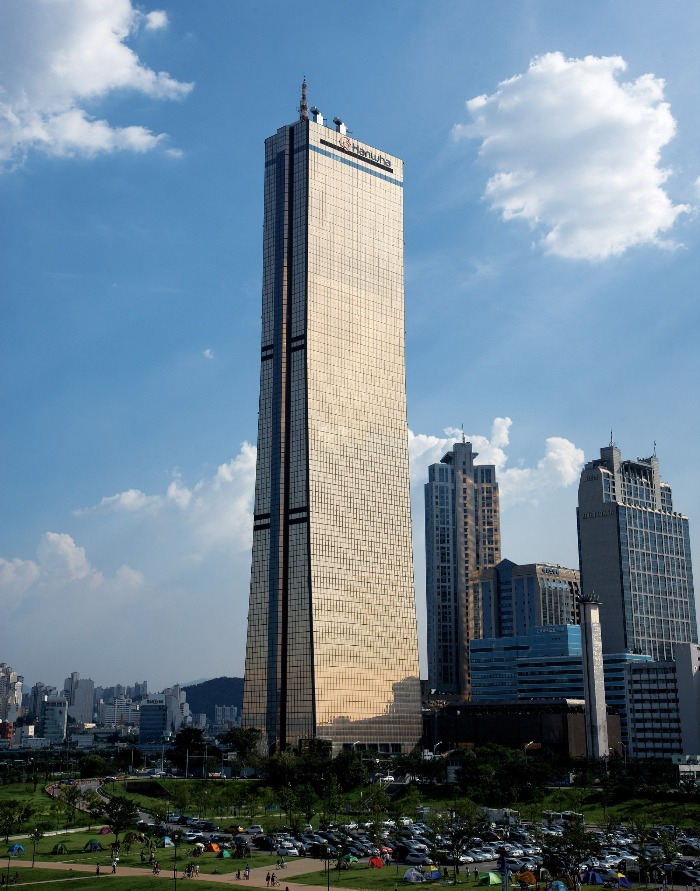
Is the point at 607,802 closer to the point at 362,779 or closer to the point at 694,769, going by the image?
the point at 694,769

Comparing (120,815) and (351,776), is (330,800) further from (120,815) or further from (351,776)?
(120,815)

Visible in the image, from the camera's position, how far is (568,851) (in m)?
104

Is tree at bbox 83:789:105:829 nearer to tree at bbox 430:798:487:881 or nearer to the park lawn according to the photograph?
the park lawn

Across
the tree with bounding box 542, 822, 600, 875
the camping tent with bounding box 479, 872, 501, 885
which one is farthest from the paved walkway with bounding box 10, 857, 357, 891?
the tree with bounding box 542, 822, 600, 875

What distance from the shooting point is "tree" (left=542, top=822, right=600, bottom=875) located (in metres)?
104

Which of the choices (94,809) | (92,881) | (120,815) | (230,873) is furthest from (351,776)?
(92,881)

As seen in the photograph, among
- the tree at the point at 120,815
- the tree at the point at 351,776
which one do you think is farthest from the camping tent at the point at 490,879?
the tree at the point at 351,776

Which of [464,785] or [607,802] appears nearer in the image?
[607,802]

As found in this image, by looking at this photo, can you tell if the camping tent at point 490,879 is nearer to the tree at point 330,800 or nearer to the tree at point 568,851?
the tree at point 568,851

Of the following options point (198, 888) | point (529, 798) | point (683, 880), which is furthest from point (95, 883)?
point (529, 798)

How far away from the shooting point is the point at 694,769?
631 feet

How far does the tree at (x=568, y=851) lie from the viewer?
104 metres

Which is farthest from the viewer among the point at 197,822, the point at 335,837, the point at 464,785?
the point at 464,785

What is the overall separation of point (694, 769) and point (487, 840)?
74.1m
